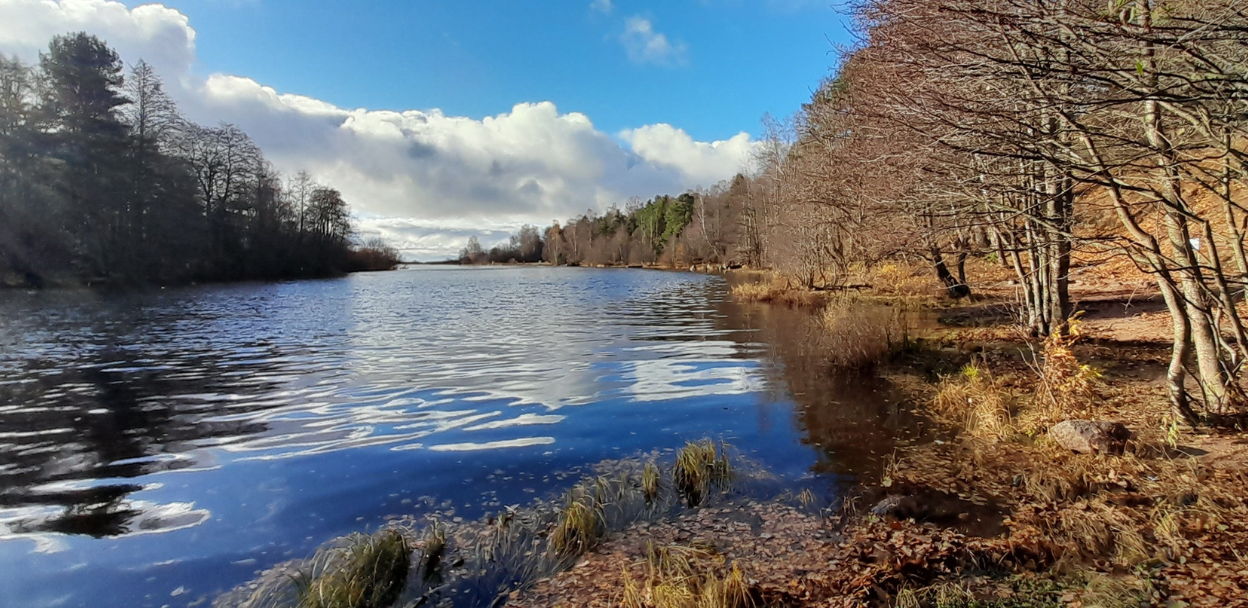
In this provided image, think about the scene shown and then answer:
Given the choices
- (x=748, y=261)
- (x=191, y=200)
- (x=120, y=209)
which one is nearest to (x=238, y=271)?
(x=191, y=200)

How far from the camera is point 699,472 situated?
19.6ft

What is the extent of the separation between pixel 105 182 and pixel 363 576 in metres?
41.3

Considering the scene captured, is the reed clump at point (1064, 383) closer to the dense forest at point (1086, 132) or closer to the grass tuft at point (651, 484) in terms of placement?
the dense forest at point (1086, 132)

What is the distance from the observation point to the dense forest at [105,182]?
3053cm

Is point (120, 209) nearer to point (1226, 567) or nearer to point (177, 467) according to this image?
point (177, 467)

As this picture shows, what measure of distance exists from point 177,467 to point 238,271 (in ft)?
165

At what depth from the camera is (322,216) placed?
7081cm

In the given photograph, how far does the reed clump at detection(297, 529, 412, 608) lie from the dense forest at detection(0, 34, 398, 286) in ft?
126

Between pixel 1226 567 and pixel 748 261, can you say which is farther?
pixel 748 261

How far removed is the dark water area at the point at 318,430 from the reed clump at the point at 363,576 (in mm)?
707

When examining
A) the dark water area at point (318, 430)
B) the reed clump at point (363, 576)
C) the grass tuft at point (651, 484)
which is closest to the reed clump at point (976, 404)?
the dark water area at point (318, 430)

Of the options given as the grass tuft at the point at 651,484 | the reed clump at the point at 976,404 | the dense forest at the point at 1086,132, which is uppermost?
the dense forest at the point at 1086,132

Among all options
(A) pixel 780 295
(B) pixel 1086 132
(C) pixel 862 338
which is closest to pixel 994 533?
(B) pixel 1086 132

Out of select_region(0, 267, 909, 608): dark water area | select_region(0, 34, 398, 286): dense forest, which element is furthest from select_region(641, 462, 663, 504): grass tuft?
select_region(0, 34, 398, 286): dense forest
